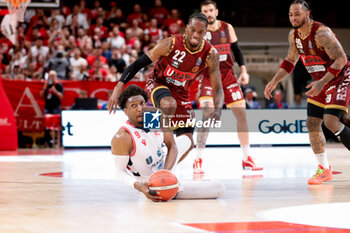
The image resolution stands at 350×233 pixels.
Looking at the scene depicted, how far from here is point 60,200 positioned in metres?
5.71

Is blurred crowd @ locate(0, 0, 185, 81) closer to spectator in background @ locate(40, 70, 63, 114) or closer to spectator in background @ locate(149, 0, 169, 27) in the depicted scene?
spectator in background @ locate(149, 0, 169, 27)

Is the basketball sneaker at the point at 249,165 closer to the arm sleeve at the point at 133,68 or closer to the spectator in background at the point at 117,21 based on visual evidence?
the arm sleeve at the point at 133,68

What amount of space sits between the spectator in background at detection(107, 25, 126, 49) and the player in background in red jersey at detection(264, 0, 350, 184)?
10668 mm

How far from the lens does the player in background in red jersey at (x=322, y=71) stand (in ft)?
23.2

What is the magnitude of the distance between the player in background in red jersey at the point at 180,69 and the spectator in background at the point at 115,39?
10.5 metres

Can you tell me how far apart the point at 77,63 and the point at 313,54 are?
1016 cm

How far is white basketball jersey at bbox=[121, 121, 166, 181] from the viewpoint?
228 inches

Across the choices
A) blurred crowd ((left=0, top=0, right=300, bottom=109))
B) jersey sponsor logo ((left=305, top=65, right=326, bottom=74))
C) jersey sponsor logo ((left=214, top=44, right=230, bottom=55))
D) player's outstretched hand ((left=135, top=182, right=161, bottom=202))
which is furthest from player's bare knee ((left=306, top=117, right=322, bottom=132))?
blurred crowd ((left=0, top=0, right=300, bottom=109))

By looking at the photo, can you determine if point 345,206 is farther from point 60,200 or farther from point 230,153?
point 230,153

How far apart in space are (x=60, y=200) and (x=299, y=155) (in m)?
7.43

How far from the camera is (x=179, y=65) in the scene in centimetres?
708

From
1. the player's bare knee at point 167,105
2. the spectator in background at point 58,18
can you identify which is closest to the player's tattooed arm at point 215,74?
the player's bare knee at point 167,105

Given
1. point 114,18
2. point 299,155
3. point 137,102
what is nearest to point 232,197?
point 137,102

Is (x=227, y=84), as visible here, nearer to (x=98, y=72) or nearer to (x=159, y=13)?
(x=98, y=72)
